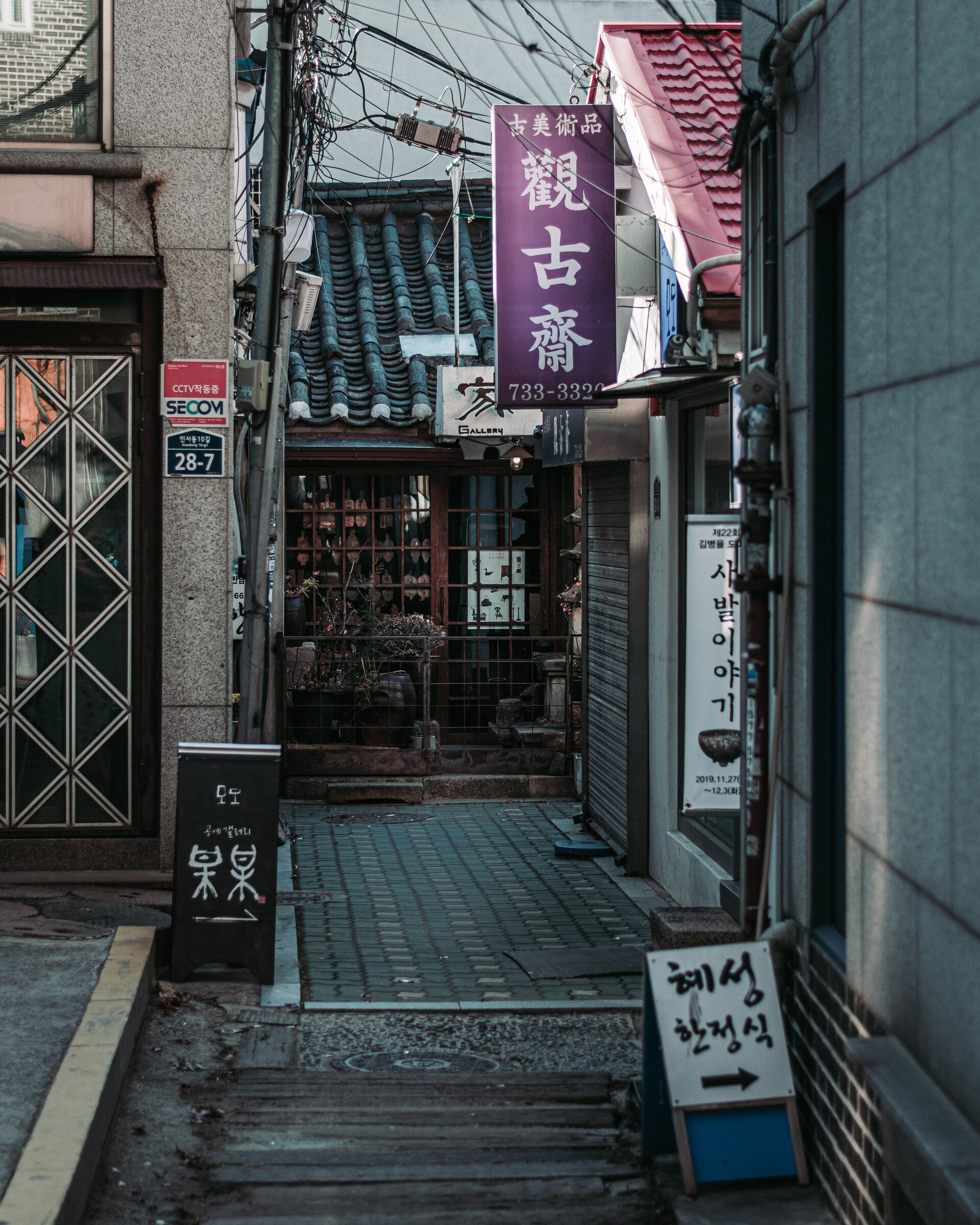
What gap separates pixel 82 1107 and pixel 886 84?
4.61 meters

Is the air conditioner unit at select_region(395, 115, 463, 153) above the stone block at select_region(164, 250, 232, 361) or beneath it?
above

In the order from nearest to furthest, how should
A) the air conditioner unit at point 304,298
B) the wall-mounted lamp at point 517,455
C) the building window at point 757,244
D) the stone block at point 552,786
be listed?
the building window at point 757,244
the air conditioner unit at point 304,298
the stone block at point 552,786
the wall-mounted lamp at point 517,455

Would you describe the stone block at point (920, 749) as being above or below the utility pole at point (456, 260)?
below

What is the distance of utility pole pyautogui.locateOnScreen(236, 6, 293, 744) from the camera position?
28.6ft

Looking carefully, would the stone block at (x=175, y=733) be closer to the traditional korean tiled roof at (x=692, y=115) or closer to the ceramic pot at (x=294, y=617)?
the traditional korean tiled roof at (x=692, y=115)

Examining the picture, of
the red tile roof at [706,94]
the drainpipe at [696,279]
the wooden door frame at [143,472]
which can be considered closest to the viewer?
the drainpipe at [696,279]

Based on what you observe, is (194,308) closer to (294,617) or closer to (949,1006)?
(294,617)

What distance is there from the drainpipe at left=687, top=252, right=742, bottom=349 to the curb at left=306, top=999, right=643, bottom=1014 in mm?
3876

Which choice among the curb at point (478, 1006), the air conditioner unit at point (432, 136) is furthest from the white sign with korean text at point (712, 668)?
the air conditioner unit at point (432, 136)

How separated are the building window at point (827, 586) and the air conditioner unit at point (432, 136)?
963cm

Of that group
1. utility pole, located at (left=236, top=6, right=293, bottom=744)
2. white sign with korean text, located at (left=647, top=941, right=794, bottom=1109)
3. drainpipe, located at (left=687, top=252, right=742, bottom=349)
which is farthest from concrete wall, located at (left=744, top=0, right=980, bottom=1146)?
utility pole, located at (left=236, top=6, right=293, bottom=744)

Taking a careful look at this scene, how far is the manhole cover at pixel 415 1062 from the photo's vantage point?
6598 millimetres

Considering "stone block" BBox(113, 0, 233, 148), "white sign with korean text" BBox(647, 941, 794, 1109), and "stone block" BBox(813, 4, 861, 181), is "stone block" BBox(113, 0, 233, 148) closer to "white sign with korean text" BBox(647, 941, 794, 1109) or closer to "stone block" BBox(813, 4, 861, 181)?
"stone block" BBox(813, 4, 861, 181)

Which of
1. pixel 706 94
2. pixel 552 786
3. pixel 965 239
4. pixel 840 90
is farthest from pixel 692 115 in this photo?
pixel 552 786
